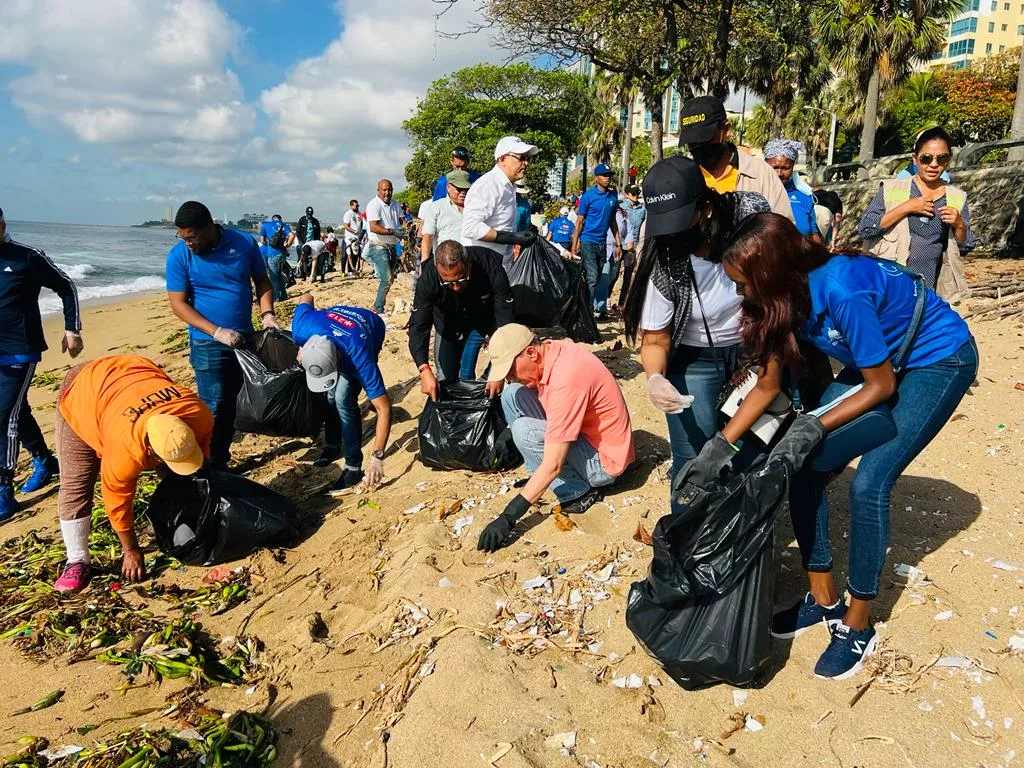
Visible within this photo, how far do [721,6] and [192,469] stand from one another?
7934 mm

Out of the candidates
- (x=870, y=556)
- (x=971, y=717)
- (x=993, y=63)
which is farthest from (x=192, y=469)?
(x=993, y=63)

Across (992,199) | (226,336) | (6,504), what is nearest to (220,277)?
(226,336)

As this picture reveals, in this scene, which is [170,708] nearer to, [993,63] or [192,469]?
[192,469]

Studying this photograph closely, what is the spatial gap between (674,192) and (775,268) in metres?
0.46

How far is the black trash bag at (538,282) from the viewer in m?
5.39

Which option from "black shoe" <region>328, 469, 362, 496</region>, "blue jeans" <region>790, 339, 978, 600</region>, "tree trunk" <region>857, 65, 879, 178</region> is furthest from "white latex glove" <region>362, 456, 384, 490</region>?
"tree trunk" <region>857, 65, 879, 178</region>

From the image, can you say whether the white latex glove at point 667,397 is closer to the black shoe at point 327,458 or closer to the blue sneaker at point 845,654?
the blue sneaker at point 845,654

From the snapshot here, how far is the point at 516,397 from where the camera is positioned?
3654 millimetres

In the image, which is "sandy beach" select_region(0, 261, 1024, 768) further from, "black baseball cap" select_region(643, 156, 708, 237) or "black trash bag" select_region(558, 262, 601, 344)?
"black trash bag" select_region(558, 262, 601, 344)

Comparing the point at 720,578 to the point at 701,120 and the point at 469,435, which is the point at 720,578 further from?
the point at 469,435

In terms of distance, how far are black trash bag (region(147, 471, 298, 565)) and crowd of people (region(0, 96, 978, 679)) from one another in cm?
17

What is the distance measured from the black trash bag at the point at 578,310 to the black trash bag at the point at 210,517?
10.3ft

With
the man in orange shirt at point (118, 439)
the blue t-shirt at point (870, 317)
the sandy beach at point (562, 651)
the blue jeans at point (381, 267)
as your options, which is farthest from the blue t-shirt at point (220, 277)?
the blue jeans at point (381, 267)

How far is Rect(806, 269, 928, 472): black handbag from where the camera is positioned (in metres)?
1.97
